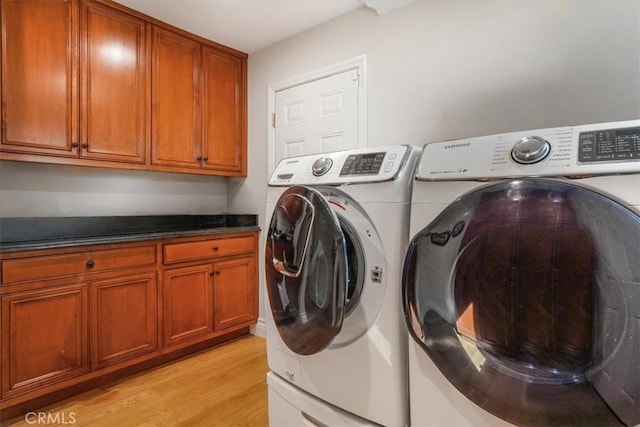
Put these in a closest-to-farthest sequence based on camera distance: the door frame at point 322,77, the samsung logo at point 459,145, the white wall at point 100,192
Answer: the samsung logo at point 459,145, the white wall at point 100,192, the door frame at point 322,77

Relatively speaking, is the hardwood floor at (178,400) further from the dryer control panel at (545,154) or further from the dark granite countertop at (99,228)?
the dryer control panel at (545,154)

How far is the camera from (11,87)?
179 cm

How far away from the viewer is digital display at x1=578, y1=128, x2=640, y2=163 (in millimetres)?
737

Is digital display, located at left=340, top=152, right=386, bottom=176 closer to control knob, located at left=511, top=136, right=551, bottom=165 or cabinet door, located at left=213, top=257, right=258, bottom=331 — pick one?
control knob, located at left=511, top=136, right=551, bottom=165

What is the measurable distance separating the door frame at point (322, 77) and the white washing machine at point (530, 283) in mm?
1290

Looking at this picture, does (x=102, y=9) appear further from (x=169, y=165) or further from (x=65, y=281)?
(x=65, y=281)

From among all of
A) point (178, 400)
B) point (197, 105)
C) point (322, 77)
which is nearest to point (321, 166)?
point (322, 77)

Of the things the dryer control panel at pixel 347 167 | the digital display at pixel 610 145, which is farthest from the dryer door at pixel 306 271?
the digital display at pixel 610 145

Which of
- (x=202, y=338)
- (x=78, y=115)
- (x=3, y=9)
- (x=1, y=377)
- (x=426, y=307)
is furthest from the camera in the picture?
(x=202, y=338)

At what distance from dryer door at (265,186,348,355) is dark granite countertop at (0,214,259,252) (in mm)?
1243

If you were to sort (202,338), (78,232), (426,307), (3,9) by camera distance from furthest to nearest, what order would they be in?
(202,338)
(78,232)
(3,9)
(426,307)

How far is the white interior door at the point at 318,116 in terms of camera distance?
225 centimetres

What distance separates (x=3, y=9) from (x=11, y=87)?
0.39 metres

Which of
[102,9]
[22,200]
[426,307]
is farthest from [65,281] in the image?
[426,307]
